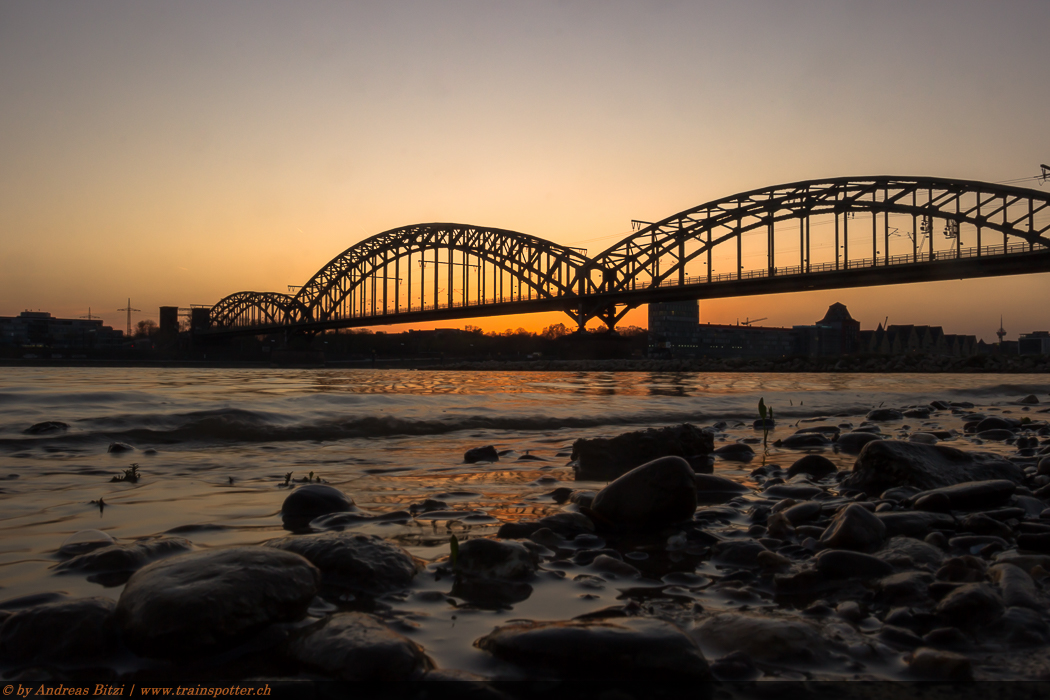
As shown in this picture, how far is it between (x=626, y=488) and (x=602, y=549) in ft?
1.38

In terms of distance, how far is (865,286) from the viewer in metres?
44.8

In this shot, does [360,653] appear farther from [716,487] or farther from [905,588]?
[716,487]

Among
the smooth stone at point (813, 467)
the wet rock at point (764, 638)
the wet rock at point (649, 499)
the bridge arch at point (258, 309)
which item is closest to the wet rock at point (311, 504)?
the wet rock at point (649, 499)

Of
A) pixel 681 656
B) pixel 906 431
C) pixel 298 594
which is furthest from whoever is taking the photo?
pixel 906 431

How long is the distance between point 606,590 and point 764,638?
53 cm

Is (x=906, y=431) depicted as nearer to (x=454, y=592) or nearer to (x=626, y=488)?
(x=626, y=488)

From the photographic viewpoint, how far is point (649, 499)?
2.64 m

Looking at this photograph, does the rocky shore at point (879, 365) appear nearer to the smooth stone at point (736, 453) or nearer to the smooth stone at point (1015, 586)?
the smooth stone at point (736, 453)

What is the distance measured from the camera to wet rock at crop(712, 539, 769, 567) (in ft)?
7.08

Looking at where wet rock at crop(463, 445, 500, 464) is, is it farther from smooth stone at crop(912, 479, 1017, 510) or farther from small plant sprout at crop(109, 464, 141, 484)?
smooth stone at crop(912, 479, 1017, 510)

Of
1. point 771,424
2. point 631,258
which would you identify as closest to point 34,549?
point 771,424

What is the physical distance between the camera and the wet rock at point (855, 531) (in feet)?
7.25

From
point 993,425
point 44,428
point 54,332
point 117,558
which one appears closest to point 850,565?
point 117,558

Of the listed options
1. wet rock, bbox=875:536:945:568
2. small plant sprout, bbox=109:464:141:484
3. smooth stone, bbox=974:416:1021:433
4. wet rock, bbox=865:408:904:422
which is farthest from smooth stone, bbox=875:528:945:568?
wet rock, bbox=865:408:904:422
